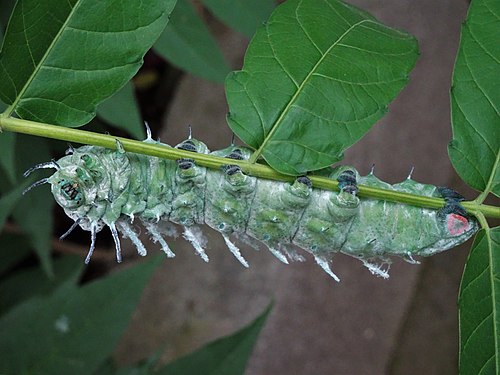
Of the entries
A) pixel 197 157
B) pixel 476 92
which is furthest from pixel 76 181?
pixel 476 92

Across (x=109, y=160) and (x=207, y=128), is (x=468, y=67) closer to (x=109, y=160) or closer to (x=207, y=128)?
(x=109, y=160)

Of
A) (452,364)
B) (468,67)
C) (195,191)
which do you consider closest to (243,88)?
(195,191)

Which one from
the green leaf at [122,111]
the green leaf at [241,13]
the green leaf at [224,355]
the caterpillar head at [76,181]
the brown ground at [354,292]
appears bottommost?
the brown ground at [354,292]

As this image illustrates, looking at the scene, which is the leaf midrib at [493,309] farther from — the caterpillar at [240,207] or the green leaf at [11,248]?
the green leaf at [11,248]

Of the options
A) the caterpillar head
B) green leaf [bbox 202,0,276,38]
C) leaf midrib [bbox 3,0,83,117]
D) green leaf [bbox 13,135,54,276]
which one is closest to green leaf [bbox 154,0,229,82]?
green leaf [bbox 202,0,276,38]

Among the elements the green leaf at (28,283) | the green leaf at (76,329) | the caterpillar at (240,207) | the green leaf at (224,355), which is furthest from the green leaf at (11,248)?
the caterpillar at (240,207)

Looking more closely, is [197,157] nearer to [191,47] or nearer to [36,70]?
[36,70]

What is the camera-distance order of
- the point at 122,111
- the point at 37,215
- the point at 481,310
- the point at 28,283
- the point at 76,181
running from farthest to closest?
the point at 28,283, the point at 37,215, the point at 122,111, the point at 481,310, the point at 76,181
